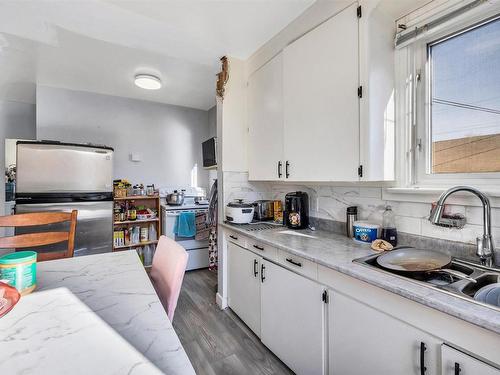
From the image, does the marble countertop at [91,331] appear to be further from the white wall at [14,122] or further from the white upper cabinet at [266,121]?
the white wall at [14,122]

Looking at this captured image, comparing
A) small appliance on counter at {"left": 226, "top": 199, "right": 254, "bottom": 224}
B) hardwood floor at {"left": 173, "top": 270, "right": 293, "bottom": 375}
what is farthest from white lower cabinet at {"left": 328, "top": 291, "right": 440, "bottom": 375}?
small appliance on counter at {"left": 226, "top": 199, "right": 254, "bottom": 224}

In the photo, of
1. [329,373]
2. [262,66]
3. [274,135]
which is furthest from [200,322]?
[262,66]

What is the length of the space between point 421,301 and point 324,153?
3.18 ft

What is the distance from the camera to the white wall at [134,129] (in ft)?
10.3

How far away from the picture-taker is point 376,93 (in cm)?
136

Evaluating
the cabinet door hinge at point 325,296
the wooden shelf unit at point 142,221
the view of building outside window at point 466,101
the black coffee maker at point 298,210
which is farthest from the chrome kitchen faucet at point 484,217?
the wooden shelf unit at point 142,221

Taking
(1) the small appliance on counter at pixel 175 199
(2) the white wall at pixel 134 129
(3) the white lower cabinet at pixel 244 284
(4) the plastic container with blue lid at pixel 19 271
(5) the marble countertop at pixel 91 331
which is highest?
(2) the white wall at pixel 134 129

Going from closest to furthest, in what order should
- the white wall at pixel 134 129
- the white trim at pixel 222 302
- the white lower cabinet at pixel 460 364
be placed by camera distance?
the white lower cabinet at pixel 460 364 < the white trim at pixel 222 302 < the white wall at pixel 134 129

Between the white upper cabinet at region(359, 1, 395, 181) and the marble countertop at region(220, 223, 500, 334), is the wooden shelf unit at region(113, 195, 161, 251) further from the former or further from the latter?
the white upper cabinet at region(359, 1, 395, 181)

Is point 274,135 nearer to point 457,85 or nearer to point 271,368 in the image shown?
point 457,85

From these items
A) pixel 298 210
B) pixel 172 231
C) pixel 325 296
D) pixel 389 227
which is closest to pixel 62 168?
pixel 172 231

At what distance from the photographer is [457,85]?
131cm

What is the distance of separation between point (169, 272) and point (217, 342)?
1.12 meters

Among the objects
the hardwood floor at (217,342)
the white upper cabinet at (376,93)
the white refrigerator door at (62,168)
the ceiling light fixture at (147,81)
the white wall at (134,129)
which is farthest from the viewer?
the white wall at (134,129)
